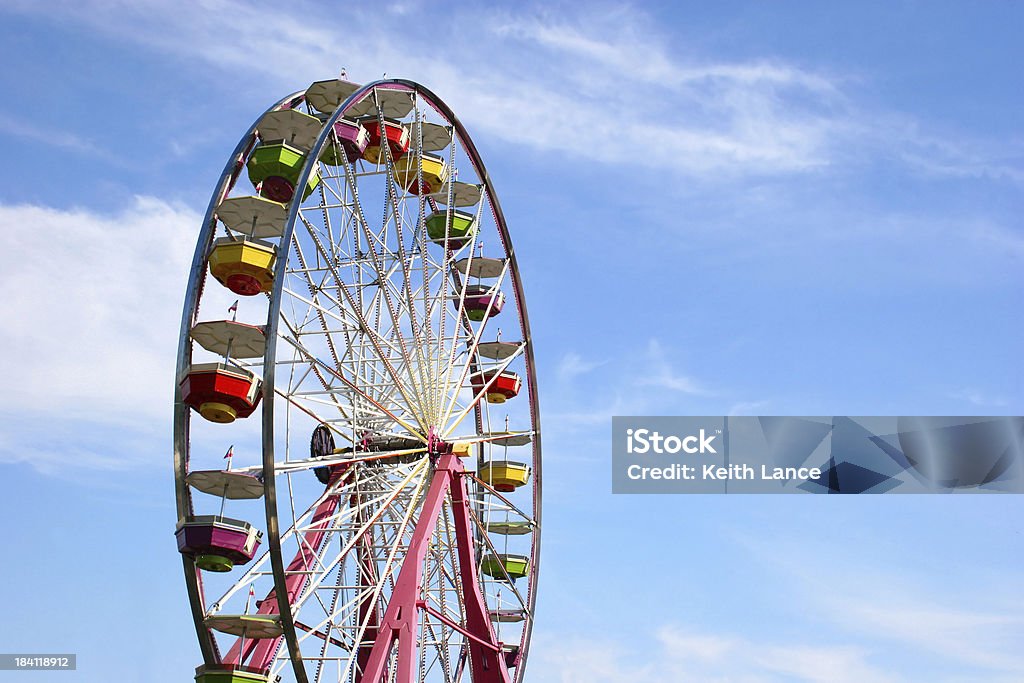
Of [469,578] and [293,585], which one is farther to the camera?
[469,578]

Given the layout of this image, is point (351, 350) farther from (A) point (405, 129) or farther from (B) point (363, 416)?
(A) point (405, 129)

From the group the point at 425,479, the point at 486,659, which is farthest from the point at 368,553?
the point at 486,659

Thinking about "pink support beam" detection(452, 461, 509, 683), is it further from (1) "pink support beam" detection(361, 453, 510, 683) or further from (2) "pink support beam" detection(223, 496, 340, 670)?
(2) "pink support beam" detection(223, 496, 340, 670)

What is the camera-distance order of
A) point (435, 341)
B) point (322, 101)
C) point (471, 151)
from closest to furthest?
1. point (322, 101)
2. point (435, 341)
3. point (471, 151)

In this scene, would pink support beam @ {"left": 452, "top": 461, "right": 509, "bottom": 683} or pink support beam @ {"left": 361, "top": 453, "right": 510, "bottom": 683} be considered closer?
pink support beam @ {"left": 361, "top": 453, "right": 510, "bottom": 683}

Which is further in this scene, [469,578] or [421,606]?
[469,578]

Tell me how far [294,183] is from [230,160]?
44.0 inches

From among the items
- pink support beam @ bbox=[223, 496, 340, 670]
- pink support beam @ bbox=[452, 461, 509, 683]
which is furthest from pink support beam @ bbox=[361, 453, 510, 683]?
pink support beam @ bbox=[223, 496, 340, 670]

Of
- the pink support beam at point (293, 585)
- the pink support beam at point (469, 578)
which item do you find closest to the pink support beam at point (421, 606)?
the pink support beam at point (469, 578)

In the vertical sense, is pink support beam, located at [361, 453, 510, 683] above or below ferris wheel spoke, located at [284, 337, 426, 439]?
below

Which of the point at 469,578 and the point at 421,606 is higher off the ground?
the point at 469,578

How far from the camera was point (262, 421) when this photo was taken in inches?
602

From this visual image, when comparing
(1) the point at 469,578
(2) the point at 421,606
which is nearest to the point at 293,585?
(2) the point at 421,606

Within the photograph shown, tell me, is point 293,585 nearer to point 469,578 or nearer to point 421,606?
point 421,606
